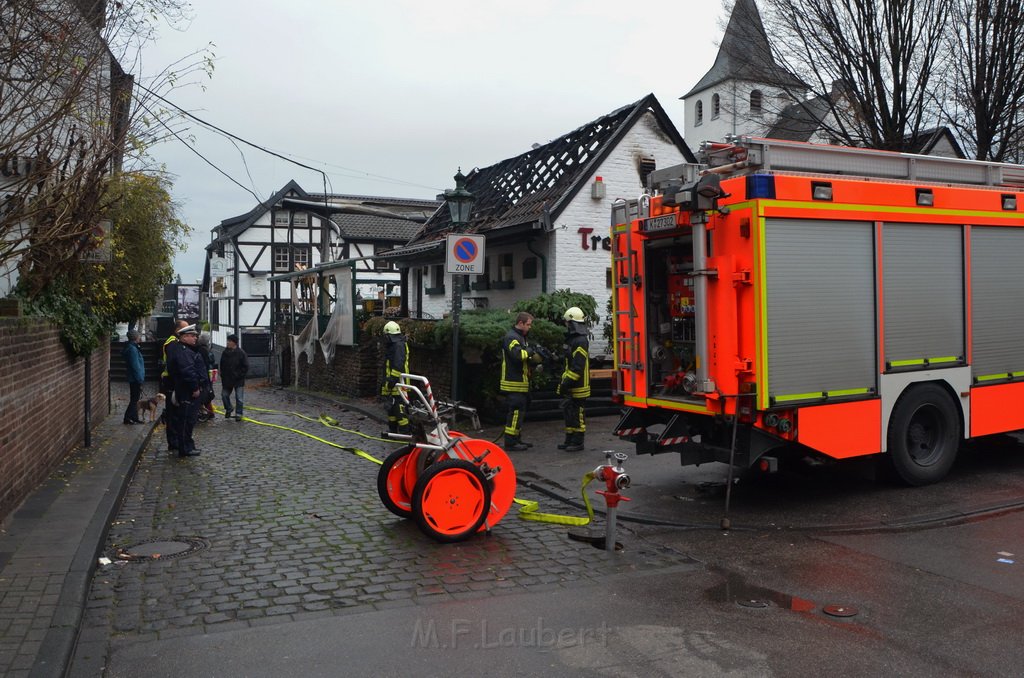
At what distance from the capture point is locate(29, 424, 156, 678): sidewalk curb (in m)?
4.50

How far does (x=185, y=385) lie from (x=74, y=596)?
6533 millimetres

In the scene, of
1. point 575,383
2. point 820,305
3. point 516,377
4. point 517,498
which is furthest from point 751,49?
point 517,498

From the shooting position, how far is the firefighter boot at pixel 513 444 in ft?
39.2

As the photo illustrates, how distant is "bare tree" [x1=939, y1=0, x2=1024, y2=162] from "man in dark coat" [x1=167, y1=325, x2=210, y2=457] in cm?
1452

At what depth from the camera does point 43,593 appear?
5551 mm

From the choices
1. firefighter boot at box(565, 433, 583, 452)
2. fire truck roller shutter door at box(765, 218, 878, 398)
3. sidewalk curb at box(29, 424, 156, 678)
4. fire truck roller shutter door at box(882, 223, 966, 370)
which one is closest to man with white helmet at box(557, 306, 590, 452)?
firefighter boot at box(565, 433, 583, 452)

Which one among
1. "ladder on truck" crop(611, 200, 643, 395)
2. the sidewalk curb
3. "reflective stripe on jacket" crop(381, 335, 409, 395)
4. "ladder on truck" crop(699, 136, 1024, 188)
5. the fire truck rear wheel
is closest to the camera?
the sidewalk curb

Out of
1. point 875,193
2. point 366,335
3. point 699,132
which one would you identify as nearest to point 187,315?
point 366,335

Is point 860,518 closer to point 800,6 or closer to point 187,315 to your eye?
point 800,6

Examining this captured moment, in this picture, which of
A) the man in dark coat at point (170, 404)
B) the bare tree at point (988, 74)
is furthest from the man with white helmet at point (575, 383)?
the bare tree at point (988, 74)

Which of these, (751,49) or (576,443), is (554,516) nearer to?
(576,443)

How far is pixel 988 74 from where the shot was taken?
16.5m

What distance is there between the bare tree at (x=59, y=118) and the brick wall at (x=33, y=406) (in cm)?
83

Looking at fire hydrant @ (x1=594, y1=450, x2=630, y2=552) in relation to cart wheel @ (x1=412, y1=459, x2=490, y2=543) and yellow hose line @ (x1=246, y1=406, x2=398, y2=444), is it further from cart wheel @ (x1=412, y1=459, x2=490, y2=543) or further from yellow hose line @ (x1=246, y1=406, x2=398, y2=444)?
yellow hose line @ (x1=246, y1=406, x2=398, y2=444)
